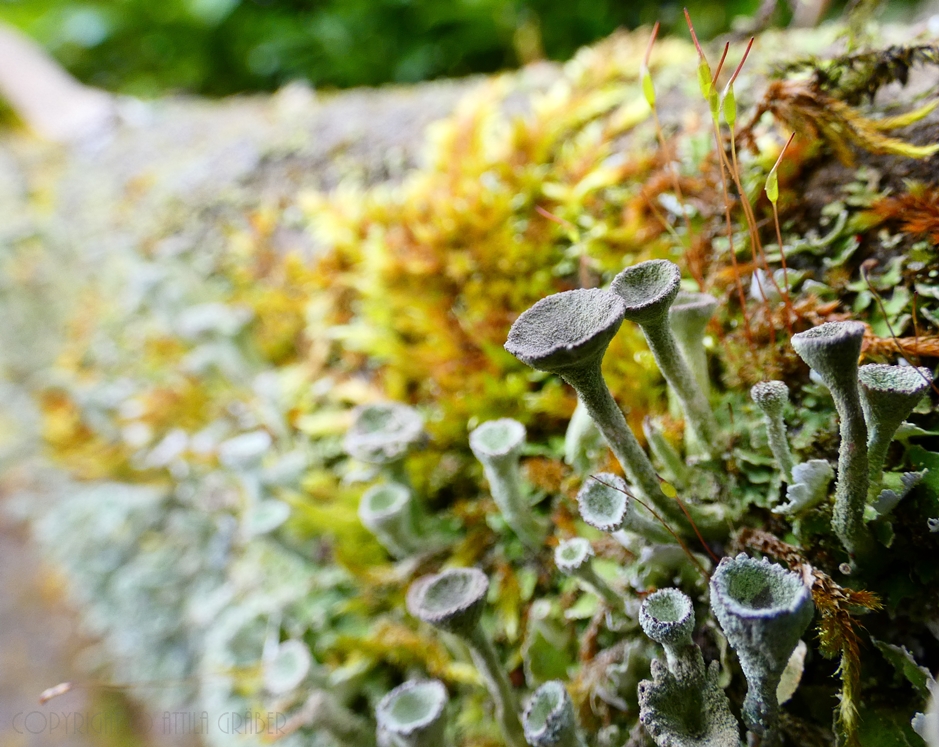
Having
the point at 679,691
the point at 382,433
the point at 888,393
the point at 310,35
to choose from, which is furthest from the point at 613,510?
the point at 310,35

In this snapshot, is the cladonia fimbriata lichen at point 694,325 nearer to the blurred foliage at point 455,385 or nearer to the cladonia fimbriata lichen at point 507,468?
the blurred foliage at point 455,385

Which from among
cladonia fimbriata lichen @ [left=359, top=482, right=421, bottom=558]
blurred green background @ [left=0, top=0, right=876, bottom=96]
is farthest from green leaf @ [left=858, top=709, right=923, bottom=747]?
blurred green background @ [left=0, top=0, right=876, bottom=96]

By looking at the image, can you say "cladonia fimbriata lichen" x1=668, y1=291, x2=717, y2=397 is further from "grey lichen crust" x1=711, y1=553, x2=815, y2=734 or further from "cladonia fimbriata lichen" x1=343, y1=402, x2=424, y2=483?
"cladonia fimbriata lichen" x1=343, y1=402, x2=424, y2=483

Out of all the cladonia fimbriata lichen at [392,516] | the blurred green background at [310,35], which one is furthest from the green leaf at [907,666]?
the blurred green background at [310,35]

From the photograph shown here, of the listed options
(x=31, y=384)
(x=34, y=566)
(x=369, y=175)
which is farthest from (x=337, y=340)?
(x=34, y=566)

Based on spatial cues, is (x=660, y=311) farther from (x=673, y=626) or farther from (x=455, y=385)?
(x=455, y=385)
